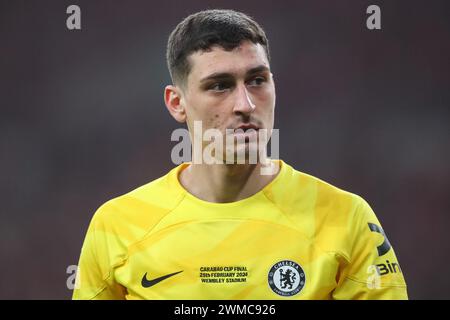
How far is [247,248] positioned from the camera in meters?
2.91

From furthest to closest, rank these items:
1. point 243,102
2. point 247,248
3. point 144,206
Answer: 1. point 144,206
2. point 247,248
3. point 243,102

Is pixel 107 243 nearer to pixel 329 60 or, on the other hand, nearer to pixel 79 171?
pixel 79 171

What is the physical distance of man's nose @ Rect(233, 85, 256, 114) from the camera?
2.78m

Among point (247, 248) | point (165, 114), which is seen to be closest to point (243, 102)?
point (247, 248)

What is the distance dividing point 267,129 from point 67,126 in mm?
3930

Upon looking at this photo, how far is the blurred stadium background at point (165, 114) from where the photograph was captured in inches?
250

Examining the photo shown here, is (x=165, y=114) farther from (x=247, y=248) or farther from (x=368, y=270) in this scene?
(x=368, y=270)

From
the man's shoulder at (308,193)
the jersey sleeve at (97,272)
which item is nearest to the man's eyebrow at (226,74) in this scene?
the man's shoulder at (308,193)

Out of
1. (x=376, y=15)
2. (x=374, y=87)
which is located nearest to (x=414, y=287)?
(x=374, y=87)

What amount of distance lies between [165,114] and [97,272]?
3633 mm

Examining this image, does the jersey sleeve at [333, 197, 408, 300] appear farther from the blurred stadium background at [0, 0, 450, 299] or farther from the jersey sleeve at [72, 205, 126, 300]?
the blurred stadium background at [0, 0, 450, 299]

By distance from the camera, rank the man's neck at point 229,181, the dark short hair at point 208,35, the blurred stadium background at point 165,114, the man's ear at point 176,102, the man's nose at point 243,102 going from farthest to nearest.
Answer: the blurred stadium background at point 165,114
the man's ear at point 176,102
the man's neck at point 229,181
the dark short hair at point 208,35
the man's nose at point 243,102

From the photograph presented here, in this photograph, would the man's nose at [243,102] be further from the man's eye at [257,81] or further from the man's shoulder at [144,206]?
the man's shoulder at [144,206]

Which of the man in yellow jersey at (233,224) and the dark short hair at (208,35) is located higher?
the dark short hair at (208,35)
